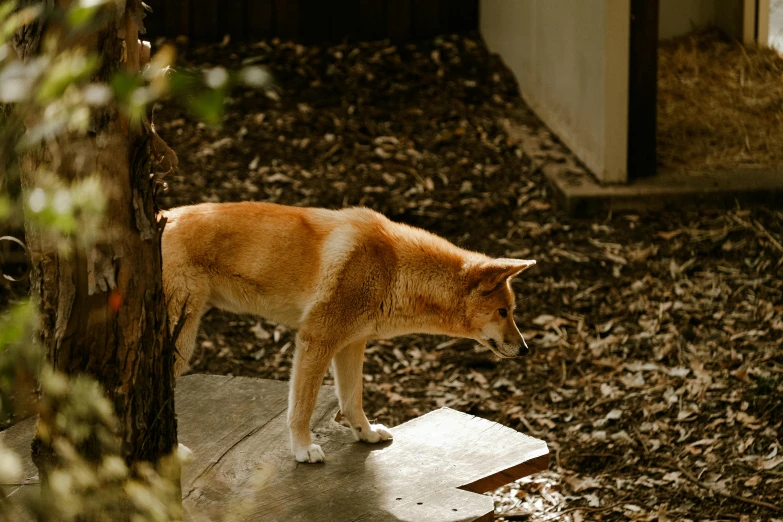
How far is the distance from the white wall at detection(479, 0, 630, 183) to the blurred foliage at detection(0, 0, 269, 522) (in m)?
4.99

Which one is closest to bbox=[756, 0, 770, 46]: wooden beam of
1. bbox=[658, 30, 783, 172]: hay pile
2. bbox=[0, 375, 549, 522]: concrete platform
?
bbox=[658, 30, 783, 172]: hay pile

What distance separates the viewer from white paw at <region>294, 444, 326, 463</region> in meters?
3.79

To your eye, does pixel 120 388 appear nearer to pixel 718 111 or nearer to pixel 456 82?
pixel 718 111

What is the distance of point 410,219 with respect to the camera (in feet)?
23.9

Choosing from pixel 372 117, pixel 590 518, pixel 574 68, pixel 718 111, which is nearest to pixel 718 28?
pixel 718 111

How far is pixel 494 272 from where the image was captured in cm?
427

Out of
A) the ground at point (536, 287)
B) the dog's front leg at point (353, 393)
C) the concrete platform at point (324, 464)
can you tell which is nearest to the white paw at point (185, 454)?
the concrete platform at point (324, 464)

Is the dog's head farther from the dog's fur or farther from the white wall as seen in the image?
the white wall

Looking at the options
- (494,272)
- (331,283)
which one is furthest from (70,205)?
(494,272)

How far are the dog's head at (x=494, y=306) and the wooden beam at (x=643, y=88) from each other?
10.8ft

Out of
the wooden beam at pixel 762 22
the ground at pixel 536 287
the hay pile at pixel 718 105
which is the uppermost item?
the wooden beam at pixel 762 22

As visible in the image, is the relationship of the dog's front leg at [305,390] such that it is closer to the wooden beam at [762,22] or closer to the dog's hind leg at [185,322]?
the dog's hind leg at [185,322]

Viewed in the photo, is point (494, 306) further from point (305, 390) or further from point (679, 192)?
point (679, 192)

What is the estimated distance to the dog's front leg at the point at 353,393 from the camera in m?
4.04
